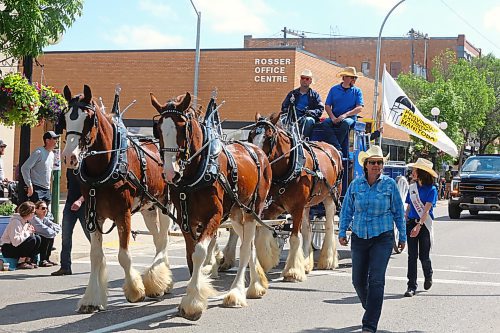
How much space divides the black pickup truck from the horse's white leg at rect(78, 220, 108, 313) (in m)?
20.0

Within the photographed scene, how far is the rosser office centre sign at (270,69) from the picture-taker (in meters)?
34.8

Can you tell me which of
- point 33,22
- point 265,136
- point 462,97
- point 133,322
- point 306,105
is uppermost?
point 462,97

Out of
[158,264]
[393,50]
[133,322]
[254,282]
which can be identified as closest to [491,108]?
[393,50]

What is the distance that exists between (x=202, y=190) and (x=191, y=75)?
28548mm

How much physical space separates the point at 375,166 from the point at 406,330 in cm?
183

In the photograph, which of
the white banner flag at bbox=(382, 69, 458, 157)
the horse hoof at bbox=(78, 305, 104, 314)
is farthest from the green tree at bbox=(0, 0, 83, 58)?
the white banner flag at bbox=(382, 69, 458, 157)

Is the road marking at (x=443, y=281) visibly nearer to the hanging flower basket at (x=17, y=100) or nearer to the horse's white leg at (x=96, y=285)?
the horse's white leg at (x=96, y=285)

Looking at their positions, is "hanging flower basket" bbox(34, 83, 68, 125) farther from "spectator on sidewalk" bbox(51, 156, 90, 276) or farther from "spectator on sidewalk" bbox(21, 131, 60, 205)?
"spectator on sidewalk" bbox(51, 156, 90, 276)

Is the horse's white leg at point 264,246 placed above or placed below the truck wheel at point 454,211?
below

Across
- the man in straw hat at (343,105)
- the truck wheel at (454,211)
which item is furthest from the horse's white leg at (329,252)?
the truck wheel at (454,211)

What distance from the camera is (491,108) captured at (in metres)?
56.2

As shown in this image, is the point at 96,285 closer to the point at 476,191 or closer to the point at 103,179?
the point at 103,179

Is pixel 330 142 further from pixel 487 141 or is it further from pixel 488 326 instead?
pixel 487 141

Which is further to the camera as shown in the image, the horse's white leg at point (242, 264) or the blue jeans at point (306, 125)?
the blue jeans at point (306, 125)
